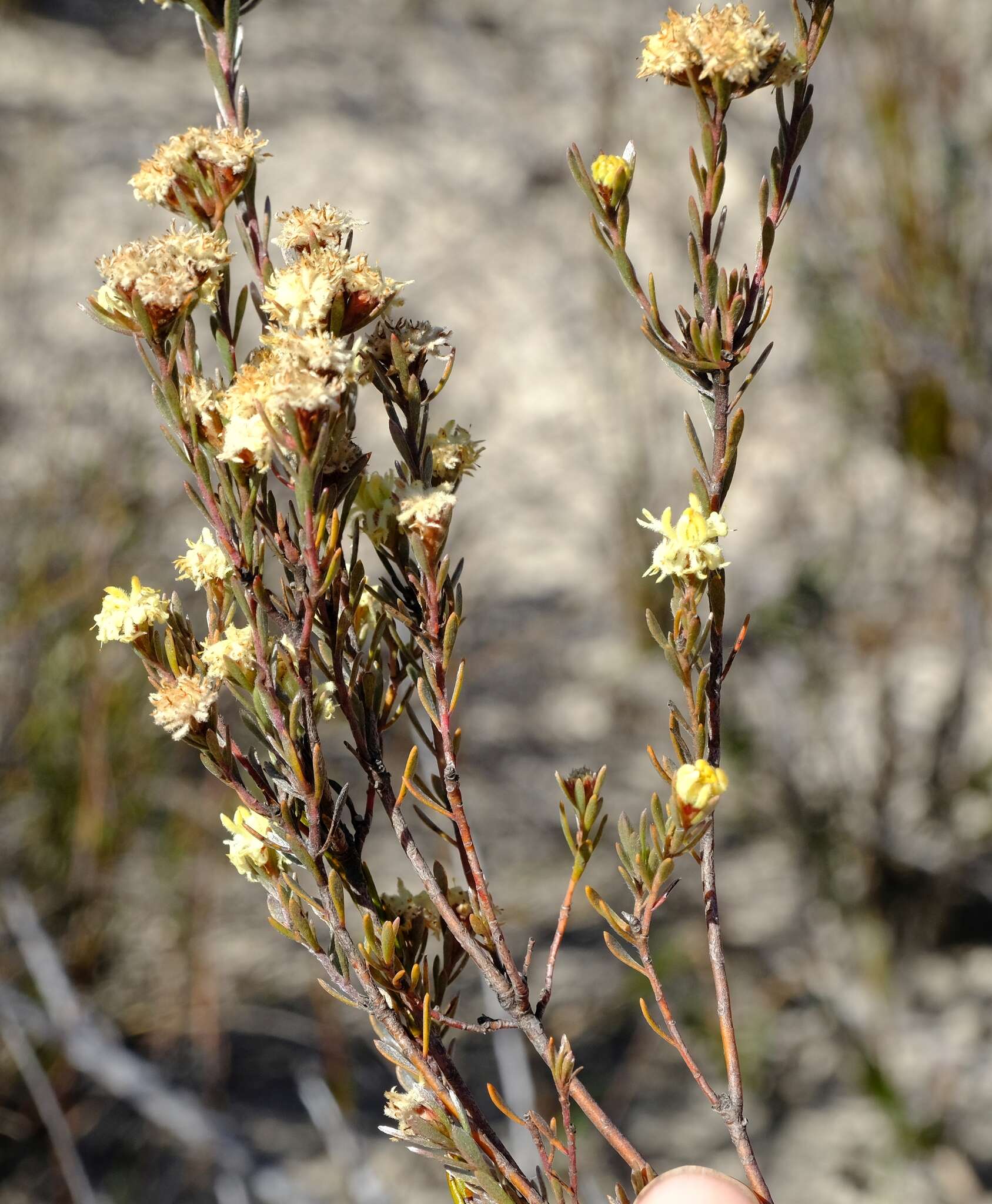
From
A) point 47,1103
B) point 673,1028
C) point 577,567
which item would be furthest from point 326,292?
point 577,567

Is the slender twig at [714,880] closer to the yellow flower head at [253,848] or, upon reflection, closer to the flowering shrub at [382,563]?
the flowering shrub at [382,563]

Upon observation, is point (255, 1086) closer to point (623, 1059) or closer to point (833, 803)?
point (623, 1059)

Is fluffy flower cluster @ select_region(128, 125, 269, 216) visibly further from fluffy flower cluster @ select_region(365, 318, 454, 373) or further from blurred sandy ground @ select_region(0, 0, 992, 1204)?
blurred sandy ground @ select_region(0, 0, 992, 1204)

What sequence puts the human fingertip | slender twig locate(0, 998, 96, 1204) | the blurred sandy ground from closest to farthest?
the human fingertip → slender twig locate(0, 998, 96, 1204) → the blurred sandy ground

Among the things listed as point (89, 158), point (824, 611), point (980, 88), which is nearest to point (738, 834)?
point (824, 611)

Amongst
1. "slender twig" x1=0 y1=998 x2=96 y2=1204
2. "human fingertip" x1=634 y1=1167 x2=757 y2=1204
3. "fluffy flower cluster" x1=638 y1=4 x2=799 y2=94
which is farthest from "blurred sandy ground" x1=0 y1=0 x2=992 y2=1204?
"fluffy flower cluster" x1=638 y1=4 x2=799 y2=94

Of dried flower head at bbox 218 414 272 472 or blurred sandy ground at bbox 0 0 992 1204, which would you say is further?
blurred sandy ground at bbox 0 0 992 1204
